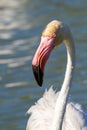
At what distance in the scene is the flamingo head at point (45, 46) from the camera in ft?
20.0

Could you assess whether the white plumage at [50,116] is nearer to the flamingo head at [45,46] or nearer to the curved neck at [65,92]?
the curved neck at [65,92]

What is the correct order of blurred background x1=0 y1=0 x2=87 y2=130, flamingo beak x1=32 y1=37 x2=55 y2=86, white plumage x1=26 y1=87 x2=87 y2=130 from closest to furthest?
flamingo beak x1=32 y1=37 x2=55 y2=86, white plumage x1=26 y1=87 x2=87 y2=130, blurred background x1=0 y1=0 x2=87 y2=130

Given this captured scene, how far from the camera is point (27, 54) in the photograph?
11266 millimetres

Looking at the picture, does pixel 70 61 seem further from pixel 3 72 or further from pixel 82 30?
pixel 82 30

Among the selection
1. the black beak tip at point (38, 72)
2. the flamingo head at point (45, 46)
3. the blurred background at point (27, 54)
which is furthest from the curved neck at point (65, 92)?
the blurred background at point (27, 54)

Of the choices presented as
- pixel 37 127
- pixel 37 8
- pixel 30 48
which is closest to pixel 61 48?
pixel 30 48

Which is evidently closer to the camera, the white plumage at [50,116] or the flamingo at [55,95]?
the flamingo at [55,95]

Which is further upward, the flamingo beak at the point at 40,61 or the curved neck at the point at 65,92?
the flamingo beak at the point at 40,61

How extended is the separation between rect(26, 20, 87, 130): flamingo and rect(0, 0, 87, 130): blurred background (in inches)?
39.4

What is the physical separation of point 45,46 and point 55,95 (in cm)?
216

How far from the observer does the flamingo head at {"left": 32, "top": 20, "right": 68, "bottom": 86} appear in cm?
611

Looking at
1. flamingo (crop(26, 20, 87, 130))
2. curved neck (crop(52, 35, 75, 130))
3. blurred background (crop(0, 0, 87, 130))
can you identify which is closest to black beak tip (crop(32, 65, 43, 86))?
flamingo (crop(26, 20, 87, 130))

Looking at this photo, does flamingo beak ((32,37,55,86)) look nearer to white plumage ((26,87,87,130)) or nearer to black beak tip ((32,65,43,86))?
black beak tip ((32,65,43,86))

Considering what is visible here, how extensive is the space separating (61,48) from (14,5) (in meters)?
3.00
